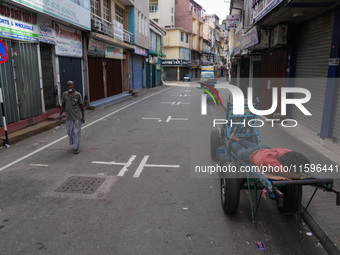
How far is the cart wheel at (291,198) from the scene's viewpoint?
4.02m

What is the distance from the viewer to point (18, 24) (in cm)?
994

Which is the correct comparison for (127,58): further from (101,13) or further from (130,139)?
(130,139)

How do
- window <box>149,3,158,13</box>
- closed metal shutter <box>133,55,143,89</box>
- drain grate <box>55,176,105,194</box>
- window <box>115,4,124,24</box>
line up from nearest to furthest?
drain grate <box>55,176,105,194</box>
window <box>115,4,124,24</box>
closed metal shutter <box>133,55,143,89</box>
window <box>149,3,158,13</box>

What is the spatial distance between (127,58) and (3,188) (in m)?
21.2

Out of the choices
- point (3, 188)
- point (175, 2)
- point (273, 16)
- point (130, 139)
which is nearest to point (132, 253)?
point (3, 188)

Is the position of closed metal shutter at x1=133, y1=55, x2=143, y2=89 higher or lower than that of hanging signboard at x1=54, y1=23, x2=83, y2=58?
lower

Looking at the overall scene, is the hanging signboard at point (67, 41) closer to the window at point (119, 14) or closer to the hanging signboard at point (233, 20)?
the window at point (119, 14)

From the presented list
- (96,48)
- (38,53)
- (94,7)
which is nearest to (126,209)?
(38,53)

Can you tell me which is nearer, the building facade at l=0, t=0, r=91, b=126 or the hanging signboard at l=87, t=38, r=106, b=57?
the building facade at l=0, t=0, r=91, b=126

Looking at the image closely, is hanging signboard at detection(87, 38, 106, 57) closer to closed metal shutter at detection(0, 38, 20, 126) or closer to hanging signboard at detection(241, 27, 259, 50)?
closed metal shutter at detection(0, 38, 20, 126)

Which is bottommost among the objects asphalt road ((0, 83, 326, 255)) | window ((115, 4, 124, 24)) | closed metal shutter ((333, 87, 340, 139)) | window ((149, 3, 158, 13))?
asphalt road ((0, 83, 326, 255))

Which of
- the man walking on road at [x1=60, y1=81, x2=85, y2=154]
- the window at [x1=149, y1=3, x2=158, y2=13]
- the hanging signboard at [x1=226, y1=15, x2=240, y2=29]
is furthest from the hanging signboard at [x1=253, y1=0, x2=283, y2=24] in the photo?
the window at [x1=149, y1=3, x2=158, y2=13]

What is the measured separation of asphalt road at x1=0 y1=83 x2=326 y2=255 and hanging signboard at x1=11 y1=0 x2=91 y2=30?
584cm

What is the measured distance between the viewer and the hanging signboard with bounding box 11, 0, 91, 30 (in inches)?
412
